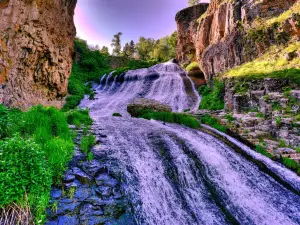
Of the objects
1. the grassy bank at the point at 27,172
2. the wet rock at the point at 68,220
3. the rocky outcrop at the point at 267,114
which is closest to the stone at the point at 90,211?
the wet rock at the point at 68,220

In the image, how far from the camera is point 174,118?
11.5 metres

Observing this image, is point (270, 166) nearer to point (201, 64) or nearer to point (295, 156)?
point (295, 156)

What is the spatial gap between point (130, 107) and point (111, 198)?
9.35m

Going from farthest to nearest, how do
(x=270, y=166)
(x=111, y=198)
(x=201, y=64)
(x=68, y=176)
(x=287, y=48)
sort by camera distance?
1. (x=201, y=64)
2. (x=287, y=48)
3. (x=270, y=166)
4. (x=68, y=176)
5. (x=111, y=198)

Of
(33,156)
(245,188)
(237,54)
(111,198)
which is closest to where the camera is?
(33,156)

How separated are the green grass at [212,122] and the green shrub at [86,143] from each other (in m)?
6.67

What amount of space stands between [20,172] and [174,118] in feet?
28.8

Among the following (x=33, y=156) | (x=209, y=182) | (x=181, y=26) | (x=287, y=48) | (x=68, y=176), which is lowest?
(x=209, y=182)

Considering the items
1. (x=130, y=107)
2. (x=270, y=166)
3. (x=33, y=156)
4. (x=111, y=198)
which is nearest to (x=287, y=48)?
(x=270, y=166)

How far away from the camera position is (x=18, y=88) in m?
10.4

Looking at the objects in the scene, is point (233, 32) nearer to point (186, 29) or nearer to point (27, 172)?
point (186, 29)

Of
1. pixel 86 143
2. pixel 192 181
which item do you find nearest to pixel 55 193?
pixel 86 143

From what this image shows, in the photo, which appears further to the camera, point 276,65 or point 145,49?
point 145,49

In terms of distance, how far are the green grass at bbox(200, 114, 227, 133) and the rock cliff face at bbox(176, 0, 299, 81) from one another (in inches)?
304
